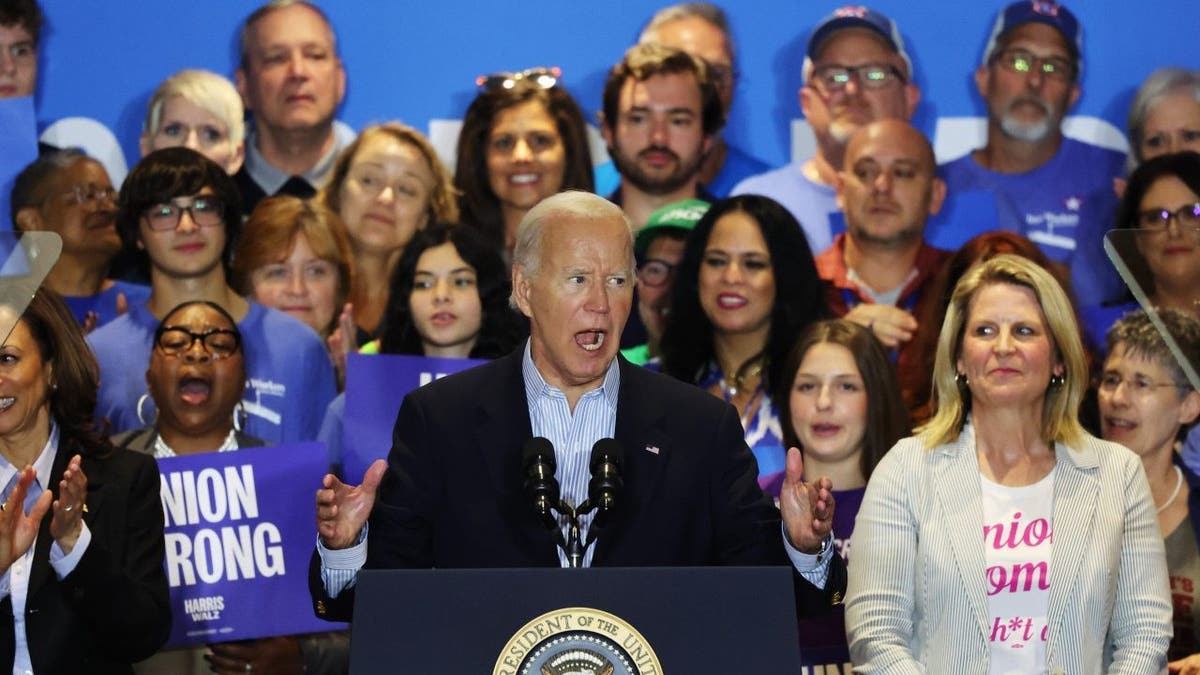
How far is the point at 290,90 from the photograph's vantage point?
673 centimetres

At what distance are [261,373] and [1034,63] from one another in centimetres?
334

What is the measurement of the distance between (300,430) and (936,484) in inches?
96.9

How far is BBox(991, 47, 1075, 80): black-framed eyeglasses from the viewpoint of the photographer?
6.71m

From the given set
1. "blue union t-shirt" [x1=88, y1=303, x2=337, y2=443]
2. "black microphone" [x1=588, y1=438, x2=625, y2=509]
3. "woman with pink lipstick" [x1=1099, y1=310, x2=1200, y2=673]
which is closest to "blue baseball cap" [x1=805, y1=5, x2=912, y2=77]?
"woman with pink lipstick" [x1=1099, y1=310, x2=1200, y2=673]

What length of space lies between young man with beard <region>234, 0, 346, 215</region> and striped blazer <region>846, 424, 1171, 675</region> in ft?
10.9

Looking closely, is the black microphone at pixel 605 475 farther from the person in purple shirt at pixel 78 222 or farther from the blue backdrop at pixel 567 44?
the blue backdrop at pixel 567 44

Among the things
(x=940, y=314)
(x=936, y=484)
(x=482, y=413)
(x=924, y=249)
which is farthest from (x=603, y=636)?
(x=924, y=249)

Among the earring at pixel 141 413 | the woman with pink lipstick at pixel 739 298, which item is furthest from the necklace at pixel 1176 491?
the earring at pixel 141 413

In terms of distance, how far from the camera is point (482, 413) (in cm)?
342

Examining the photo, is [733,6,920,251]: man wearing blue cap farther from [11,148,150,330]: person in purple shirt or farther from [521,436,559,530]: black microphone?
[521,436,559,530]: black microphone

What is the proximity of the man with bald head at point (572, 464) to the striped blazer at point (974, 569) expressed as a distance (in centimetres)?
81

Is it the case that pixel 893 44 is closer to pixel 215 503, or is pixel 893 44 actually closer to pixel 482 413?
pixel 215 503

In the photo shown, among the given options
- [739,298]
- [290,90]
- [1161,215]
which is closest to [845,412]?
[739,298]

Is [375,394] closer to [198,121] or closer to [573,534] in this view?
[198,121]
